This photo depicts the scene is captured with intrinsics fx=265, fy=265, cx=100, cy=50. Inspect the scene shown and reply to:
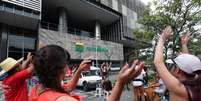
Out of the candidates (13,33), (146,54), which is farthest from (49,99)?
(13,33)

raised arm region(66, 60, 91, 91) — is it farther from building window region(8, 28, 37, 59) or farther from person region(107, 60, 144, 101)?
building window region(8, 28, 37, 59)

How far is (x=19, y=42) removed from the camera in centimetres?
2648

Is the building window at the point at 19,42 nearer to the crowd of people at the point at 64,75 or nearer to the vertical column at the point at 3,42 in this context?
the vertical column at the point at 3,42

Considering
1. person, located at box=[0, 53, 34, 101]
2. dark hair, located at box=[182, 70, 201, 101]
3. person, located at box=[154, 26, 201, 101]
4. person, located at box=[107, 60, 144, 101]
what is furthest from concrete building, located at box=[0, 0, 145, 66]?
person, located at box=[107, 60, 144, 101]

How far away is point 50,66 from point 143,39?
905 inches

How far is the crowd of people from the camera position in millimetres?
1640

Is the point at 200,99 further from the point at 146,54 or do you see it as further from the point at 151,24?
the point at 146,54

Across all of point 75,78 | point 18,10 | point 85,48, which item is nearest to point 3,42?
point 18,10

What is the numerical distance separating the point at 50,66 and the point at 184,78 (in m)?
1.20

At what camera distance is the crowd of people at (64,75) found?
5.38 ft

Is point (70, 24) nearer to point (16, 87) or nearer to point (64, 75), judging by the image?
point (16, 87)

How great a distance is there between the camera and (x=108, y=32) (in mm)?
45344

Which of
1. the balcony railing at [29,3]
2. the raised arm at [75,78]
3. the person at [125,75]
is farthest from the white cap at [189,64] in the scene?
the balcony railing at [29,3]

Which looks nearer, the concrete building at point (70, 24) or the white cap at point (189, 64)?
the white cap at point (189, 64)
